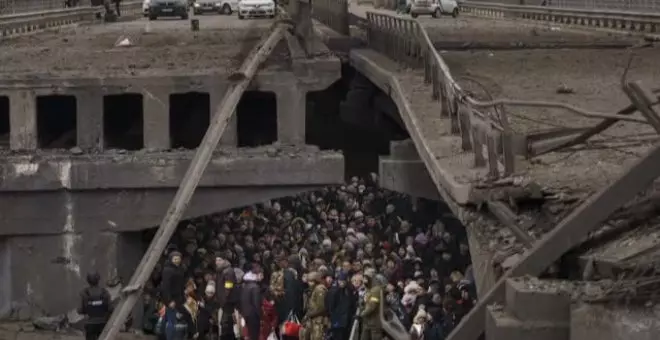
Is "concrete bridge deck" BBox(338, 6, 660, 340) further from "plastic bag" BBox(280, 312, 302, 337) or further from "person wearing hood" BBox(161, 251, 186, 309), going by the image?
"person wearing hood" BBox(161, 251, 186, 309)

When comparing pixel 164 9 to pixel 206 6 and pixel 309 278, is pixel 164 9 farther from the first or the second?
pixel 309 278

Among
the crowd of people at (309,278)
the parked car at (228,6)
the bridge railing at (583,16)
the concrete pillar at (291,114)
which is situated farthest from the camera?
the parked car at (228,6)

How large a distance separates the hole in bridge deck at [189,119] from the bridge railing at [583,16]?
12.3 m

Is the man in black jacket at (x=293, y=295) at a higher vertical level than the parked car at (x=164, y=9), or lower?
lower

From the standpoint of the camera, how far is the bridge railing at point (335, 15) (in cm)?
3700

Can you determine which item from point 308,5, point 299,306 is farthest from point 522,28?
point 299,306

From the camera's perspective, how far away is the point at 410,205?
24.9 m

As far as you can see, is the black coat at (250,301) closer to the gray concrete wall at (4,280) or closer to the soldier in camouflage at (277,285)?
the soldier in camouflage at (277,285)

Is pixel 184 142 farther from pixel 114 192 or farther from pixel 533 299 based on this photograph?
pixel 533 299

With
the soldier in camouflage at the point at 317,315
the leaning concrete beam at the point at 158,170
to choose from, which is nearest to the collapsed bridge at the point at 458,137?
the leaning concrete beam at the point at 158,170

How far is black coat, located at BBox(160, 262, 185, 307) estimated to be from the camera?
16578mm

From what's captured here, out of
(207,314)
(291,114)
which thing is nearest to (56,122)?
(291,114)

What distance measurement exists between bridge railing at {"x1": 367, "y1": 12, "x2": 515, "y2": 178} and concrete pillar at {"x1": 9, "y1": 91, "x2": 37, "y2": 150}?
610 cm

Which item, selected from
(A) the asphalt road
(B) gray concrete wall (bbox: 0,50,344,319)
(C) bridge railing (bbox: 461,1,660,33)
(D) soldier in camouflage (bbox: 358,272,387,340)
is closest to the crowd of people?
(D) soldier in camouflage (bbox: 358,272,387,340)
